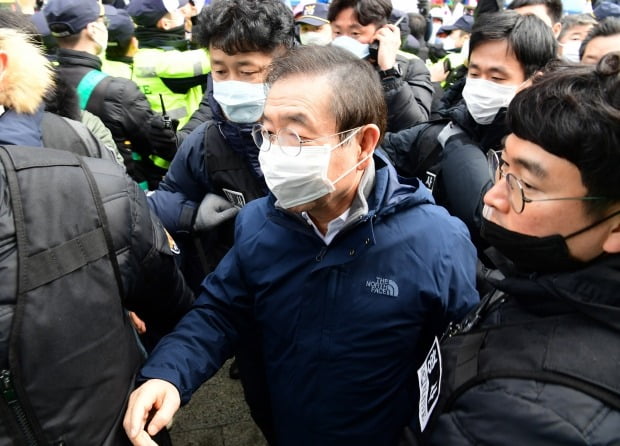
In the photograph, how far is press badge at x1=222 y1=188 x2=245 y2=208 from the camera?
91.7 inches

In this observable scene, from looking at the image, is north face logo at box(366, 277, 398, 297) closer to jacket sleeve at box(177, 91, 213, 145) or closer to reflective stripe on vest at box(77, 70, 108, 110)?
jacket sleeve at box(177, 91, 213, 145)

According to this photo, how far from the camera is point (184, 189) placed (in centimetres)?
246

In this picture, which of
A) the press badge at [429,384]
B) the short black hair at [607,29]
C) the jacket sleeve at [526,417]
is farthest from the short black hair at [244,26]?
the short black hair at [607,29]

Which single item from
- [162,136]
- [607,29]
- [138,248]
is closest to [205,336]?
[138,248]

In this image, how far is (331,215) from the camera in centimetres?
162

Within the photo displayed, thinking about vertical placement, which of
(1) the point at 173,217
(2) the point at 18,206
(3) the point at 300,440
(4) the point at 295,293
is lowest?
(3) the point at 300,440

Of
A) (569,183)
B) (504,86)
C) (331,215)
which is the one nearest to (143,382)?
(331,215)

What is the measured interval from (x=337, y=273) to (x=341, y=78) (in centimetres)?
60

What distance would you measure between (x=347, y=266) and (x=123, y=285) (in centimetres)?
65

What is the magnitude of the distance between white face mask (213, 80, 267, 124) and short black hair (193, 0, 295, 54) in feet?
0.51

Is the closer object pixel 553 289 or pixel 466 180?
pixel 553 289

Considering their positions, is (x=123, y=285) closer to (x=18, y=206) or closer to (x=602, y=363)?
(x=18, y=206)

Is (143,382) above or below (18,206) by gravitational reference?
below

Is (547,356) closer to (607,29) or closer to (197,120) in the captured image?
(197,120)
